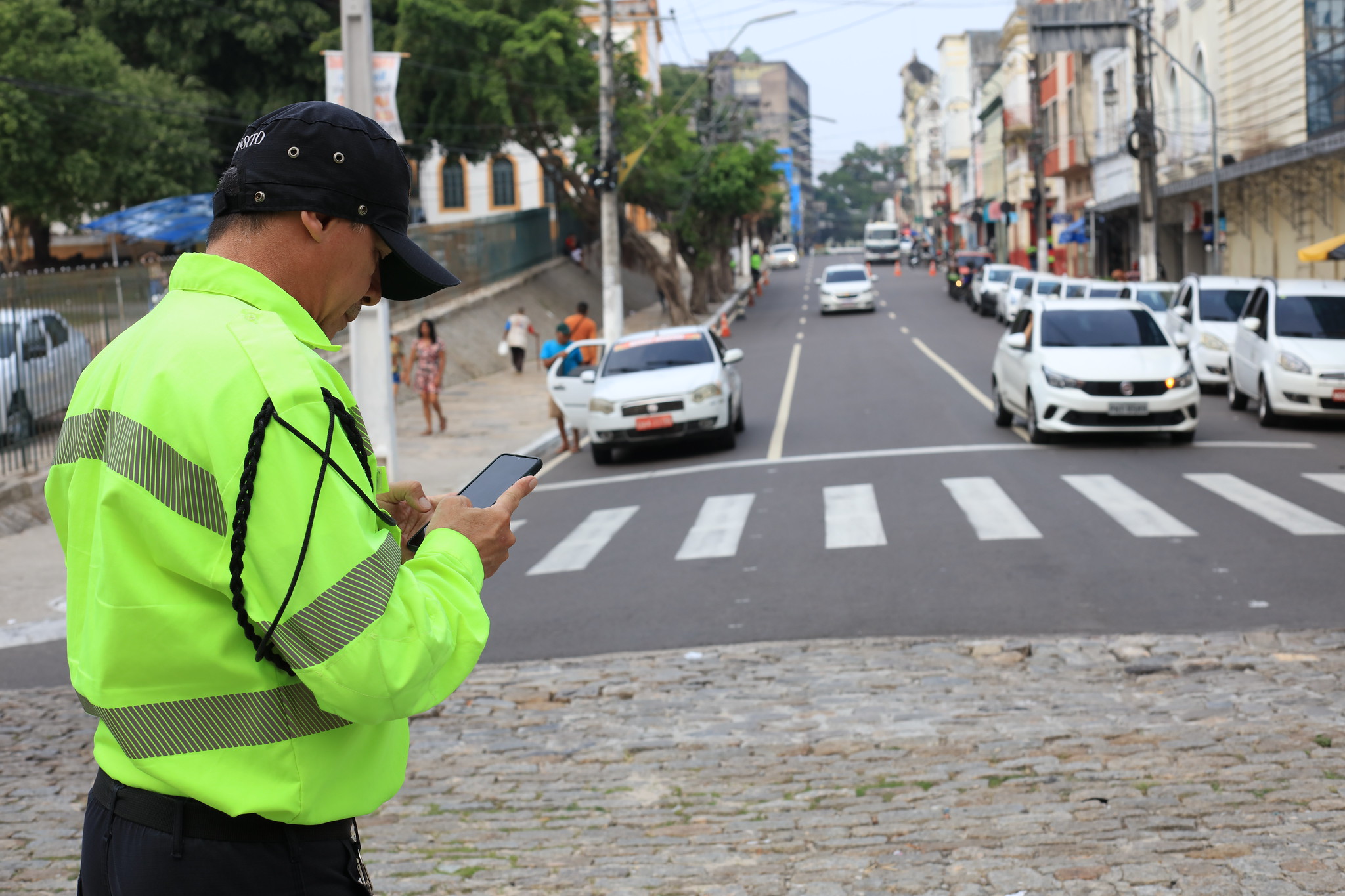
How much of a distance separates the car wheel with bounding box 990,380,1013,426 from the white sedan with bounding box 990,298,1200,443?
0.70 metres

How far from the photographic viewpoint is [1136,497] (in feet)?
39.5

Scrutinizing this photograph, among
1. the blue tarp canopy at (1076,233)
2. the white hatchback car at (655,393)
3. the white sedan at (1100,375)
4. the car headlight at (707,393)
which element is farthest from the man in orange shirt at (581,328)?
the blue tarp canopy at (1076,233)

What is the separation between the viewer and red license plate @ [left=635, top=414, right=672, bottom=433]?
55.9 ft

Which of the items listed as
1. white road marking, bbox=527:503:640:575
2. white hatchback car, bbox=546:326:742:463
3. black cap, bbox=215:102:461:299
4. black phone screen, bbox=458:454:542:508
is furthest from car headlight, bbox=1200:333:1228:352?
black cap, bbox=215:102:461:299

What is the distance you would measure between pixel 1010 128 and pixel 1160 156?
94.0 ft

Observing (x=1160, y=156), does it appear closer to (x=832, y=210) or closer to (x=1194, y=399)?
(x=1194, y=399)

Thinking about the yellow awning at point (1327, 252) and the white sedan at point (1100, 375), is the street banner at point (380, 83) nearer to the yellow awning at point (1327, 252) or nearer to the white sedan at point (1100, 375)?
the white sedan at point (1100, 375)

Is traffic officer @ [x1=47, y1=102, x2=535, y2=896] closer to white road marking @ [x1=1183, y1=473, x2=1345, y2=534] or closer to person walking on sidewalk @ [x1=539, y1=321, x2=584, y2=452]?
white road marking @ [x1=1183, y1=473, x2=1345, y2=534]

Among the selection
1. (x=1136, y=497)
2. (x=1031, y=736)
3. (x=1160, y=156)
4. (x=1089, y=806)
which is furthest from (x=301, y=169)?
(x=1160, y=156)

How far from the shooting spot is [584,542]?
1170 cm

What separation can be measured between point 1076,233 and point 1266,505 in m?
50.2

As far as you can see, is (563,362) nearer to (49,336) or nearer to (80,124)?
(49,336)

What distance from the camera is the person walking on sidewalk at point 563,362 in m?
19.1

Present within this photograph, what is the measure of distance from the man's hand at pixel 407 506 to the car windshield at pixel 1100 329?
15.0 m
